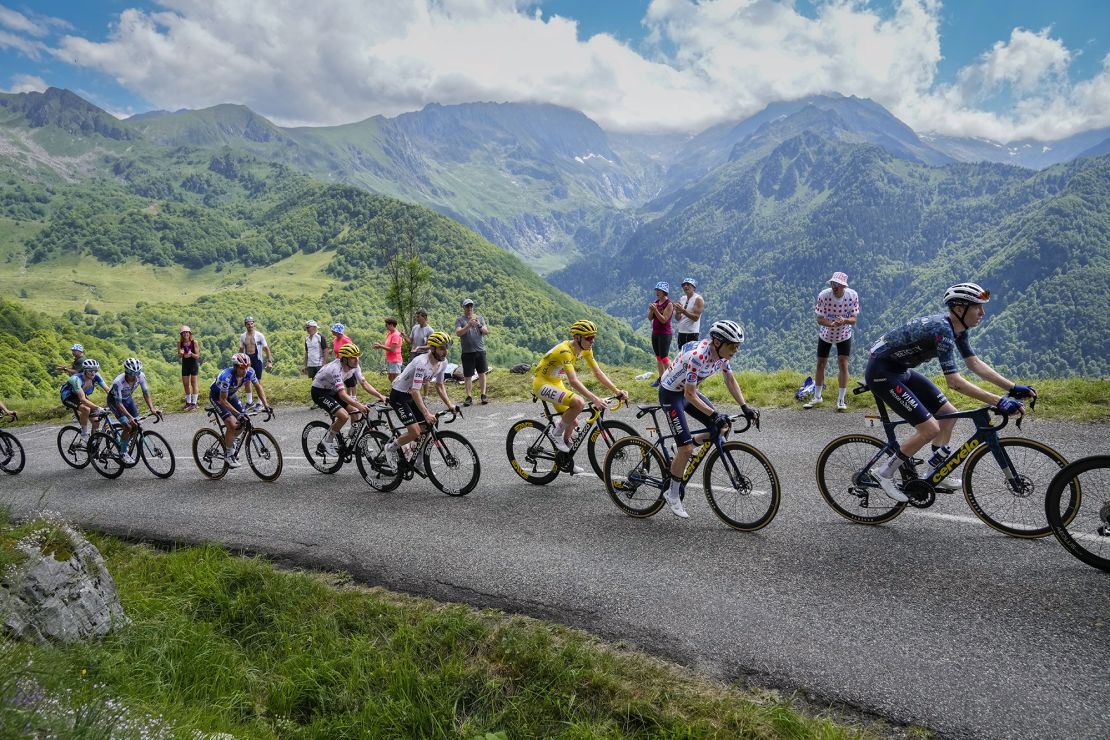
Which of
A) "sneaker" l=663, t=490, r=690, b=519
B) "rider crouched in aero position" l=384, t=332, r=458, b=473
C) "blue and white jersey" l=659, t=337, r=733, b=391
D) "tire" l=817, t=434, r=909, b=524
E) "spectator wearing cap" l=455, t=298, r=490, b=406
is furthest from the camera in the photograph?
"spectator wearing cap" l=455, t=298, r=490, b=406

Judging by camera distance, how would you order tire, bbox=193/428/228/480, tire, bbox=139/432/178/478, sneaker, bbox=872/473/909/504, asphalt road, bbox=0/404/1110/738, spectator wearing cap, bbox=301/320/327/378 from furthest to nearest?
spectator wearing cap, bbox=301/320/327/378 → tire, bbox=139/432/178/478 → tire, bbox=193/428/228/480 → sneaker, bbox=872/473/909/504 → asphalt road, bbox=0/404/1110/738

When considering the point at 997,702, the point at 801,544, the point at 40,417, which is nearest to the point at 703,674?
the point at 997,702

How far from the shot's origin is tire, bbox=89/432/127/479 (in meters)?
11.7

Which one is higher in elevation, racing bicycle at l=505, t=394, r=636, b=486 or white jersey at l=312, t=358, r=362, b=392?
white jersey at l=312, t=358, r=362, b=392

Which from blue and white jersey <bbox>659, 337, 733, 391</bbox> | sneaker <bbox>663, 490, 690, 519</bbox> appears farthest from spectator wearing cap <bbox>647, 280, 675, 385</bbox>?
sneaker <bbox>663, 490, 690, 519</bbox>

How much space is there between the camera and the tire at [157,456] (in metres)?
11.4

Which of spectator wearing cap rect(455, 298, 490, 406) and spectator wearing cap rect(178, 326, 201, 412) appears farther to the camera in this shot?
spectator wearing cap rect(178, 326, 201, 412)

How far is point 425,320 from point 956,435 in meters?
11.3

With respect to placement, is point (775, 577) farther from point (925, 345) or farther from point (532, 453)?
point (532, 453)

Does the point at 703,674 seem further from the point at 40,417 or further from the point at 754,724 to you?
the point at 40,417

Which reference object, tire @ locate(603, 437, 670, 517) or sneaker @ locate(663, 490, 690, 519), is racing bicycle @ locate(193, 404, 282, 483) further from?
sneaker @ locate(663, 490, 690, 519)

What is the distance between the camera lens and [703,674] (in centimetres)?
430

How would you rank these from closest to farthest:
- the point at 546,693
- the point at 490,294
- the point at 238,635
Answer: the point at 546,693, the point at 238,635, the point at 490,294

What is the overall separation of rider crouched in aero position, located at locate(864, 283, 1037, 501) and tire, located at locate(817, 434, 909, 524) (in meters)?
0.17
